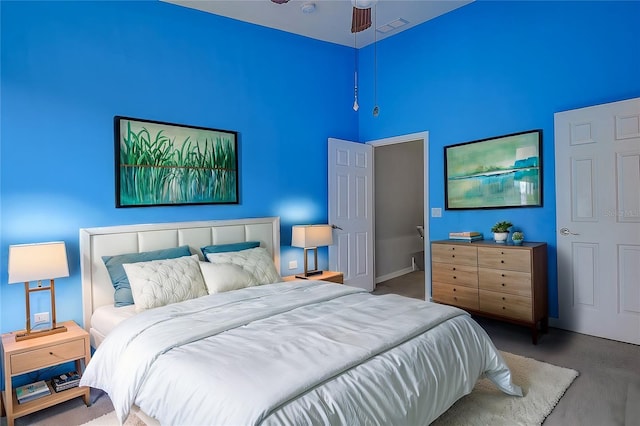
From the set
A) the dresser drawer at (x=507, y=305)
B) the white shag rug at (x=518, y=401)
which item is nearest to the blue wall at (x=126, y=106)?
the dresser drawer at (x=507, y=305)

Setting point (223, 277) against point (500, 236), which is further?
point (500, 236)

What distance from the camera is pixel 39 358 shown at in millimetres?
2350

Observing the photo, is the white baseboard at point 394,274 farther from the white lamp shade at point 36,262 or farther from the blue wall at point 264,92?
the white lamp shade at point 36,262

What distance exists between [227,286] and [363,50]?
156 inches

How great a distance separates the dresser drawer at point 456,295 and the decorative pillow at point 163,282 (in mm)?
2483

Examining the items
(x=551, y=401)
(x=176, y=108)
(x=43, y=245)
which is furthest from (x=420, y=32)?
(x=43, y=245)

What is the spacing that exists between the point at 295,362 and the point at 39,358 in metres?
1.84

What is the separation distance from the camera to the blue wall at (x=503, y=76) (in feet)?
11.0

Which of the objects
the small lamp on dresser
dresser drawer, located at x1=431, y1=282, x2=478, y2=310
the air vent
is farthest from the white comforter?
the air vent

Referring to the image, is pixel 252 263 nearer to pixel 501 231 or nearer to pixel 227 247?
pixel 227 247

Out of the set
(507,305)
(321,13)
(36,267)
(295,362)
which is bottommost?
(507,305)

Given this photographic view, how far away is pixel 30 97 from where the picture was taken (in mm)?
2764

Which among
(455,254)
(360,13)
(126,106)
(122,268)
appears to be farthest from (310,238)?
(360,13)

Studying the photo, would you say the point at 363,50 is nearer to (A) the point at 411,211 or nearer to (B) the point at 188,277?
(A) the point at 411,211
